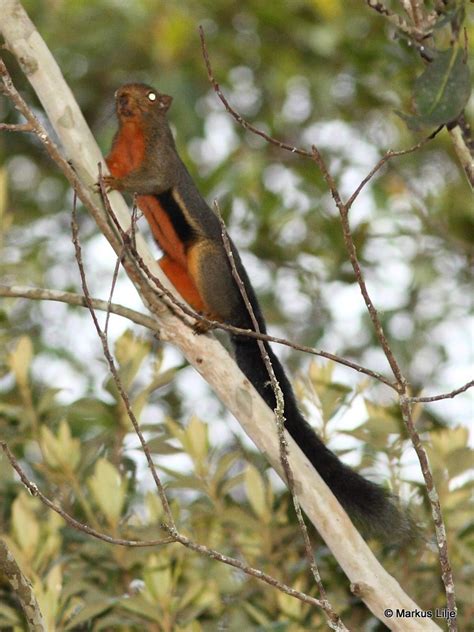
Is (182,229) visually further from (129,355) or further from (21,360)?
(21,360)

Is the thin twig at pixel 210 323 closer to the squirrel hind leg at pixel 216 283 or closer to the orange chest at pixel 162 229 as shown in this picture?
the squirrel hind leg at pixel 216 283

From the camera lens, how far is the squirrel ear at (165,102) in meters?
4.35

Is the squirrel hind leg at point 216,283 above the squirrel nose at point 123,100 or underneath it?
underneath

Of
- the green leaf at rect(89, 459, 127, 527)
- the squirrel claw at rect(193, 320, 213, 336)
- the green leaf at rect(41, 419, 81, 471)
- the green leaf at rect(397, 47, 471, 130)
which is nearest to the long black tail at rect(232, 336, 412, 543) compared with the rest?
the squirrel claw at rect(193, 320, 213, 336)

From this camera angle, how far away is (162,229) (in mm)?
3889

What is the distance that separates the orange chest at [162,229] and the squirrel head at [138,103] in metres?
0.47

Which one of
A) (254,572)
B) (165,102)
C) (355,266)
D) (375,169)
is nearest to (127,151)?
(165,102)

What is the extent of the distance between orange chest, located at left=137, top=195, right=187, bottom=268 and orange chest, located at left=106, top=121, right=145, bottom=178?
5.6 inches

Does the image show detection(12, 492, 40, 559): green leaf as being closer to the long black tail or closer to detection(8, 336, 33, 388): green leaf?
detection(8, 336, 33, 388): green leaf

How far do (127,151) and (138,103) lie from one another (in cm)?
33

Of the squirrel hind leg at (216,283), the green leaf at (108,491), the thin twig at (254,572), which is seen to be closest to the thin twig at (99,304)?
the green leaf at (108,491)

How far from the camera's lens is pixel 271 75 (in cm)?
578

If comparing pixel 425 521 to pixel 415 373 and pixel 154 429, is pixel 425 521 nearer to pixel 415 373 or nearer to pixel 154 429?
pixel 154 429

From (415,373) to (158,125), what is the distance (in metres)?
2.18
